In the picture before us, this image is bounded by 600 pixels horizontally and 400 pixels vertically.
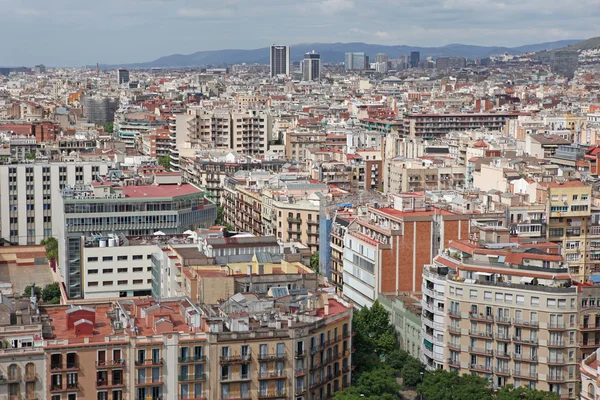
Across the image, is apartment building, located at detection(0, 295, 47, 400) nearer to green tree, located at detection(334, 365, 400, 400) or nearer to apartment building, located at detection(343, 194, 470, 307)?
green tree, located at detection(334, 365, 400, 400)

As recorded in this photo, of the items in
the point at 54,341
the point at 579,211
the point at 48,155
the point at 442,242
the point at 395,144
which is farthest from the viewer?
the point at 395,144

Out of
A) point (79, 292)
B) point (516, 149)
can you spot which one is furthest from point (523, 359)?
point (516, 149)

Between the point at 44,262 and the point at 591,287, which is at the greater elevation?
the point at 591,287

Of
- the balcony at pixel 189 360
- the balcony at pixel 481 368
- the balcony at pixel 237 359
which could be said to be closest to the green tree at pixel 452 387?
the balcony at pixel 481 368

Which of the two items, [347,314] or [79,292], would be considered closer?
[347,314]

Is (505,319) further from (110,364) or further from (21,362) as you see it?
(21,362)

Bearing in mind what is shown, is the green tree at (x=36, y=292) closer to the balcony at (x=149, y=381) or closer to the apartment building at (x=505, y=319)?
the apartment building at (x=505, y=319)

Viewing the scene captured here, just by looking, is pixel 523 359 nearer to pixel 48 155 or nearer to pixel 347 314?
pixel 347 314
